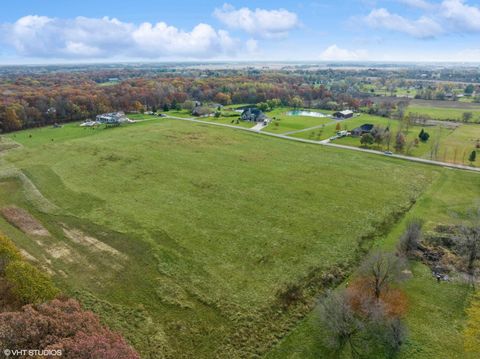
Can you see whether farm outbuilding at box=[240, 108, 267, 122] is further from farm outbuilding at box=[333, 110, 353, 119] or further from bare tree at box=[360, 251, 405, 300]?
bare tree at box=[360, 251, 405, 300]

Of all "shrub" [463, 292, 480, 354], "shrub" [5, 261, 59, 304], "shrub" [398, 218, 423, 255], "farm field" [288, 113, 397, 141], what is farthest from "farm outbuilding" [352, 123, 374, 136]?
"shrub" [5, 261, 59, 304]

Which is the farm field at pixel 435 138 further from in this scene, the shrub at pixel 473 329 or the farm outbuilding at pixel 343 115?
the shrub at pixel 473 329

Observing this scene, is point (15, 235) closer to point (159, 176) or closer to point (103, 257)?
point (103, 257)

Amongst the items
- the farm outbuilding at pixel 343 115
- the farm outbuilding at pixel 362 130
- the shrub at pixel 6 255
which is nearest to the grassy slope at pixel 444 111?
the farm outbuilding at pixel 343 115

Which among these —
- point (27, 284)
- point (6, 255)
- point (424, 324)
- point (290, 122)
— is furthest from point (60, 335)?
point (290, 122)

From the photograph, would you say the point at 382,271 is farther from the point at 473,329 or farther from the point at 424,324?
the point at 473,329
